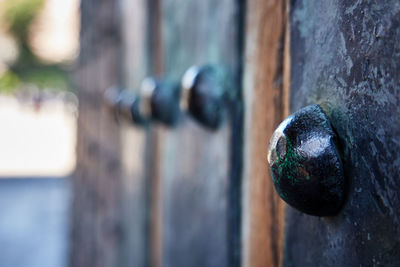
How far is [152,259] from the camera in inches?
30.0

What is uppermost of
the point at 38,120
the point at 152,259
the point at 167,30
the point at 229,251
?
the point at 38,120

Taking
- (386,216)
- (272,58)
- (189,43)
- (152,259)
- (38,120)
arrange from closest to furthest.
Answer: (386,216) → (272,58) → (189,43) → (152,259) → (38,120)

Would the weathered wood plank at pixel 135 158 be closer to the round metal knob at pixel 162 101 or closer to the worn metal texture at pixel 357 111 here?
the round metal knob at pixel 162 101

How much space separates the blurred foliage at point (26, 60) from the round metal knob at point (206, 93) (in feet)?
71.3

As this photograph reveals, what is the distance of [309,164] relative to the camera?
20 cm

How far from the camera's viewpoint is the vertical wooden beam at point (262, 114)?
0.94 ft

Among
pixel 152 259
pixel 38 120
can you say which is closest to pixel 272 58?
pixel 152 259

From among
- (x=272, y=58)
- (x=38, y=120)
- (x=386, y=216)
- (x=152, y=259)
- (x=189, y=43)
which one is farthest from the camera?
(x=38, y=120)

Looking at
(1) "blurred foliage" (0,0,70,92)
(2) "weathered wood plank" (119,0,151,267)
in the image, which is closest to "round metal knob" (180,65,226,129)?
(2) "weathered wood plank" (119,0,151,267)

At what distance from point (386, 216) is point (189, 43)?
12.9 inches

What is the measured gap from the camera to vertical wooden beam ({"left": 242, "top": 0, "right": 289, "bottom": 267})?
0.94 feet

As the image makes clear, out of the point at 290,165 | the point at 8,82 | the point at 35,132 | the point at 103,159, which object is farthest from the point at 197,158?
the point at 8,82

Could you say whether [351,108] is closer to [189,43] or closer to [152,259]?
[189,43]

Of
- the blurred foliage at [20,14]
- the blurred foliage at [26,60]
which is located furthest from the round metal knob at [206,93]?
the blurred foliage at [20,14]
